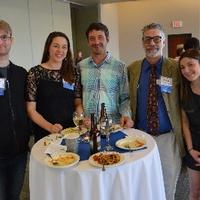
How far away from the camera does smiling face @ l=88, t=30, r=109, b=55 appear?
2.60m

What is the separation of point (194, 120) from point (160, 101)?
0.35 metres

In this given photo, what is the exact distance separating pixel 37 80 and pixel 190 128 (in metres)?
1.31

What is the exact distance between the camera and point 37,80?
2.41 meters

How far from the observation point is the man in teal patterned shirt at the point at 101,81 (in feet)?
8.63

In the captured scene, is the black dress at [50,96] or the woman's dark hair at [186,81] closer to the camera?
the woman's dark hair at [186,81]

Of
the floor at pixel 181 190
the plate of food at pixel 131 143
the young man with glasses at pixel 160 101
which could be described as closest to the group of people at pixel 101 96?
the young man with glasses at pixel 160 101

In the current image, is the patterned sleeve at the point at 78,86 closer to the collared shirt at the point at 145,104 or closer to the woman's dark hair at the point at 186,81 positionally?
the collared shirt at the point at 145,104

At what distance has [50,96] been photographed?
245cm

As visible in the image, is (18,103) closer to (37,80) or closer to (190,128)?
(37,80)

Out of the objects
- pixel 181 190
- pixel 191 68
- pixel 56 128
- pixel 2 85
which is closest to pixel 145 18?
pixel 181 190

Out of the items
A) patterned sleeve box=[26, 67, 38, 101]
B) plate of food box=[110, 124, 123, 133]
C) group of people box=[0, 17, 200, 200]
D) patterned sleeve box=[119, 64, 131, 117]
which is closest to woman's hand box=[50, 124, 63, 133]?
group of people box=[0, 17, 200, 200]

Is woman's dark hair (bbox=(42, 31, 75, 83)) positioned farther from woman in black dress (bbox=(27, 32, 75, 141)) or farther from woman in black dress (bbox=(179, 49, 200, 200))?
woman in black dress (bbox=(179, 49, 200, 200))

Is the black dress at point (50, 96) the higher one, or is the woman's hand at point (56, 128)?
the black dress at point (50, 96)

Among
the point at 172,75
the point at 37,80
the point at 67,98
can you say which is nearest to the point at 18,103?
the point at 37,80
